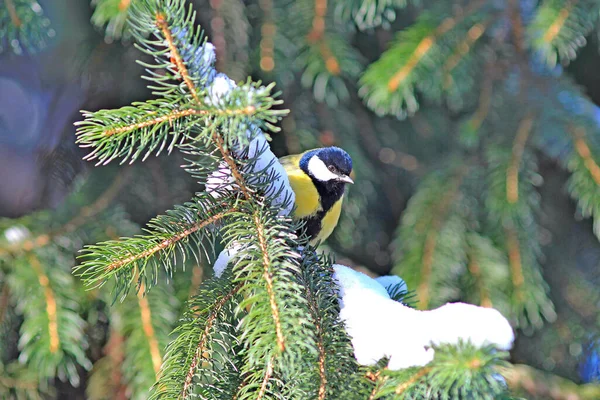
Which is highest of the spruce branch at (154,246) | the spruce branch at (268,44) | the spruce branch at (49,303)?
the spruce branch at (154,246)

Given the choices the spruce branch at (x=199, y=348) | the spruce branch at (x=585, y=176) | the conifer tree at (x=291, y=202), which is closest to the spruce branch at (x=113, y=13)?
the conifer tree at (x=291, y=202)

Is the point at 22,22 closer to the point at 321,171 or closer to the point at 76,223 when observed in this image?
the point at 76,223

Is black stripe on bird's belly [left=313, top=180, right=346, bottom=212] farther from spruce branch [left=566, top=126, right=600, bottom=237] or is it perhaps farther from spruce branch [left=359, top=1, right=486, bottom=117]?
spruce branch [left=566, top=126, right=600, bottom=237]

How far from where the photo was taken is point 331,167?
1.79m

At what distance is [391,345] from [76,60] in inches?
65.0

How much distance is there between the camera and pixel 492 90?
7.45ft

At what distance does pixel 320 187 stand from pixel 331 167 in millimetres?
70

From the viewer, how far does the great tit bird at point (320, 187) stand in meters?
1.70

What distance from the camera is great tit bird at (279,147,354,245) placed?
1.70m

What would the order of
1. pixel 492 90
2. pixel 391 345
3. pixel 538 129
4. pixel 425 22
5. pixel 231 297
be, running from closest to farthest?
pixel 391 345 < pixel 231 297 < pixel 425 22 < pixel 538 129 < pixel 492 90

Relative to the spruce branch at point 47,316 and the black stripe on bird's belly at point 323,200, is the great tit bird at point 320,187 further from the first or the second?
the spruce branch at point 47,316

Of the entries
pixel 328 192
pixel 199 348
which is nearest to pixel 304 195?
pixel 328 192

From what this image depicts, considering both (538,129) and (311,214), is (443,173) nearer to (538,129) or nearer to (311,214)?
(538,129)

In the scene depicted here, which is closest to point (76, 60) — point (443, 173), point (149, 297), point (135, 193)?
point (135, 193)
